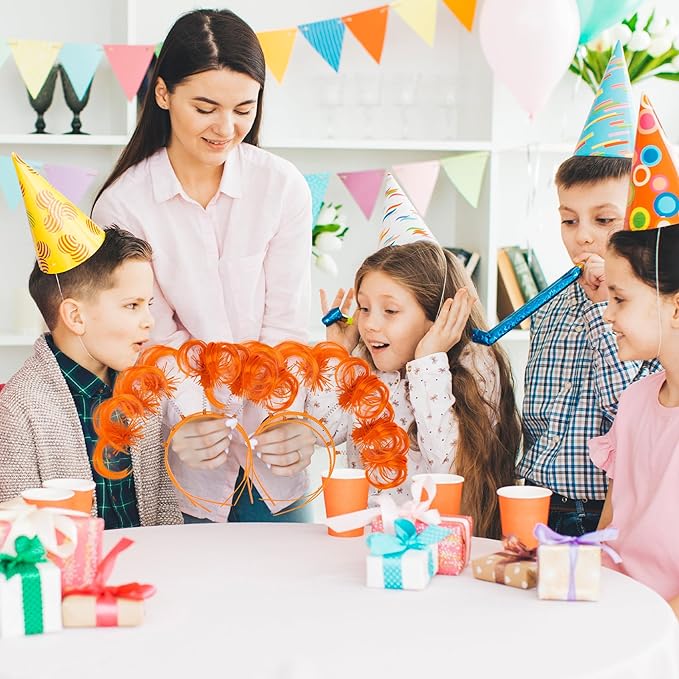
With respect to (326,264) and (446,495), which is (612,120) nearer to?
(446,495)

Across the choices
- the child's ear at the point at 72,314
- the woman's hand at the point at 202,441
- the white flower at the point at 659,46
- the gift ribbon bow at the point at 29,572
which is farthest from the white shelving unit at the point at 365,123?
the gift ribbon bow at the point at 29,572

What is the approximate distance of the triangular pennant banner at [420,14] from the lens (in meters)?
3.27

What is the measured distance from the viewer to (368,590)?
4.22ft

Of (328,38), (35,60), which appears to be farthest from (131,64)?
(328,38)

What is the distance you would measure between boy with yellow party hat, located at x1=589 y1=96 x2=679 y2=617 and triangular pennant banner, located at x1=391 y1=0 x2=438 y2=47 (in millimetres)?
1821

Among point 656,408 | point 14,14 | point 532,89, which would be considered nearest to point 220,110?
point 656,408

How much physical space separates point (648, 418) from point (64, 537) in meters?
0.92

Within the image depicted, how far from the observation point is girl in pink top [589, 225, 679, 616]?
1532 millimetres

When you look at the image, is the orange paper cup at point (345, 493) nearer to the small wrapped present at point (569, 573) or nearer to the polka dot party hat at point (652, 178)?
the small wrapped present at point (569, 573)

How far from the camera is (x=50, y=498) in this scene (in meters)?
1.40

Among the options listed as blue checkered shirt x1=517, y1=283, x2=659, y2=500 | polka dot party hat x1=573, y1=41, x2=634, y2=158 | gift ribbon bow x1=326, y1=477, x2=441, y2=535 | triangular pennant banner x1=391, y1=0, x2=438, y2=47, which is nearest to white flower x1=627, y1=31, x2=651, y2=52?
triangular pennant banner x1=391, y1=0, x2=438, y2=47

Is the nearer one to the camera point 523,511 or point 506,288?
point 523,511

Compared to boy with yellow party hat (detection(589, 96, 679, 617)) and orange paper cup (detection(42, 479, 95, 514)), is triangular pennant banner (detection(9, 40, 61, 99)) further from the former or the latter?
boy with yellow party hat (detection(589, 96, 679, 617))

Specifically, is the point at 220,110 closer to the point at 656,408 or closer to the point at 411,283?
the point at 411,283
